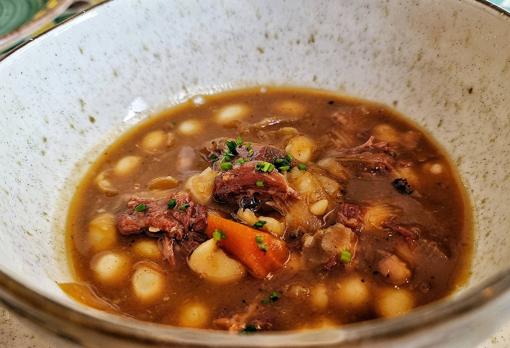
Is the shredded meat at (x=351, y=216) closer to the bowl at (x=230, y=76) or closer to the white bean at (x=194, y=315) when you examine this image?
the bowl at (x=230, y=76)

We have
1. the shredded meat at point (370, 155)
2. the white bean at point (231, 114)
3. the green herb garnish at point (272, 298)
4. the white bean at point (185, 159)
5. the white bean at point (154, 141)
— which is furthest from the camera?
the white bean at point (231, 114)

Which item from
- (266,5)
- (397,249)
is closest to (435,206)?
(397,249)

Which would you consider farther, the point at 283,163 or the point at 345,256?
the point at 283,163


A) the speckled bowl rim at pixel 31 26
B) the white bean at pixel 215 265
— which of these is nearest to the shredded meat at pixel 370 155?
the white bean at pixel 215 265

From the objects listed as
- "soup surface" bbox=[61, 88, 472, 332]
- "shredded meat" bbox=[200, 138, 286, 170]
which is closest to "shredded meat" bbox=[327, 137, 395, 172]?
"soup surface" bbox=[61, 88, 472, 332]

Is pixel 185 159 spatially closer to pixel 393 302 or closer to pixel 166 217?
pixel 166 217

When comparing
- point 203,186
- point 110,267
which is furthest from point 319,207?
point 110,267
